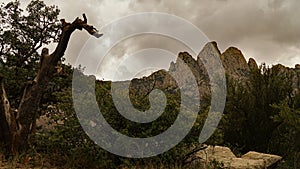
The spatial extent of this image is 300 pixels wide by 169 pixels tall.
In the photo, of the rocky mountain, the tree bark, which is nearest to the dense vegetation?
the rocky mountain

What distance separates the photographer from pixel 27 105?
12.0m

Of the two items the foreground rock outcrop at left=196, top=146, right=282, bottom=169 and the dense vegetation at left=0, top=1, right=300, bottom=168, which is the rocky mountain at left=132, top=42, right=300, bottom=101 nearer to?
the dense vegetation at left=0, top=1, right=300, bottom=168

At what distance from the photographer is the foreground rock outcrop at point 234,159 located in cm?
1102

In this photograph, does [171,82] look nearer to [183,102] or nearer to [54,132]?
[183,102]

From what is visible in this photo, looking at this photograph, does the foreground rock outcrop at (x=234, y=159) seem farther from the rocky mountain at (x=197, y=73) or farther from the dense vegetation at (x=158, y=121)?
the rocky mountain at (x=197, y=73)

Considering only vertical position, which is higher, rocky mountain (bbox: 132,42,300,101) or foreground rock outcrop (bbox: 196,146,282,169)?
rocky mountain (bbox: 132,42,300,101)

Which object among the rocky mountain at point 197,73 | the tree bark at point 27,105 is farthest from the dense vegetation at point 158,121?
the tree bark at point 27,105

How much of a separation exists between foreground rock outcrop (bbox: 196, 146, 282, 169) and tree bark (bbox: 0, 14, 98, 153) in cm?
527

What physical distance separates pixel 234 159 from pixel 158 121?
271 cm

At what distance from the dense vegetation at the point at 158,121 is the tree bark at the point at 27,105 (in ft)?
1.67

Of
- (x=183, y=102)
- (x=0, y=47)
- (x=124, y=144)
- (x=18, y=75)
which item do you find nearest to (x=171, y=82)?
(x=183, y=102)

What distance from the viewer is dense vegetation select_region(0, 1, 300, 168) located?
36.6 ft

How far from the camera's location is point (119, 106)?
448 inches

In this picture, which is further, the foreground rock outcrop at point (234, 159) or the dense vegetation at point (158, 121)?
the dense vegetation at point (158, 121)
